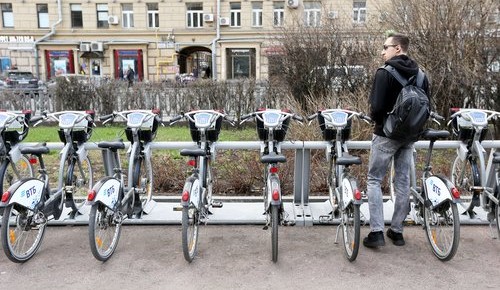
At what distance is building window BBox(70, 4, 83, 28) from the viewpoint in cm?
3192

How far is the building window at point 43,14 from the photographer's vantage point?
105 feet

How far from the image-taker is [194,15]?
104ft

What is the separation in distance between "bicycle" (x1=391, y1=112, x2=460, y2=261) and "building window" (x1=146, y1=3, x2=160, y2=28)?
29870 millimetres

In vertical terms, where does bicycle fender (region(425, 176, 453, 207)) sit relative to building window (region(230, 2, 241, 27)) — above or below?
below

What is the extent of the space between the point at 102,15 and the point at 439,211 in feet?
105

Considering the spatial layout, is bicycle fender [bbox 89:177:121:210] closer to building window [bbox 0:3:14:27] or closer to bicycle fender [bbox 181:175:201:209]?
bicycle fender [bbox 181:175:201:209]

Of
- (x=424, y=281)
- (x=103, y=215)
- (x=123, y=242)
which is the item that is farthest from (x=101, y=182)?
(x=424, y=281)

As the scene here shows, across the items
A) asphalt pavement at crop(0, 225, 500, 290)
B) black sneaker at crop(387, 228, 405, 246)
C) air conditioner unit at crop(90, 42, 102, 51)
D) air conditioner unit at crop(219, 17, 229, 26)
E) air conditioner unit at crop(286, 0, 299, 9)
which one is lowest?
asphalt pavement at crop(0, 225, 500, 290)

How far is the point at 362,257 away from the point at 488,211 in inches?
56.0

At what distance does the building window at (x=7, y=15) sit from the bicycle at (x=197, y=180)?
32987 mm

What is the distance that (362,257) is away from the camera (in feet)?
13.0

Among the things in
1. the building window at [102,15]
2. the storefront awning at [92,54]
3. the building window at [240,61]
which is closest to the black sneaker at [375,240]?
the building window at [240,61]

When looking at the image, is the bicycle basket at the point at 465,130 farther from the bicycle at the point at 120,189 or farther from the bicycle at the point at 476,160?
the bicycle at the point at 120,189

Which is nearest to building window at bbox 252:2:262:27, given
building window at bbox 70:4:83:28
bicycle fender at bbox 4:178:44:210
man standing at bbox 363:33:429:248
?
building window at bbox 70:4:83:28
